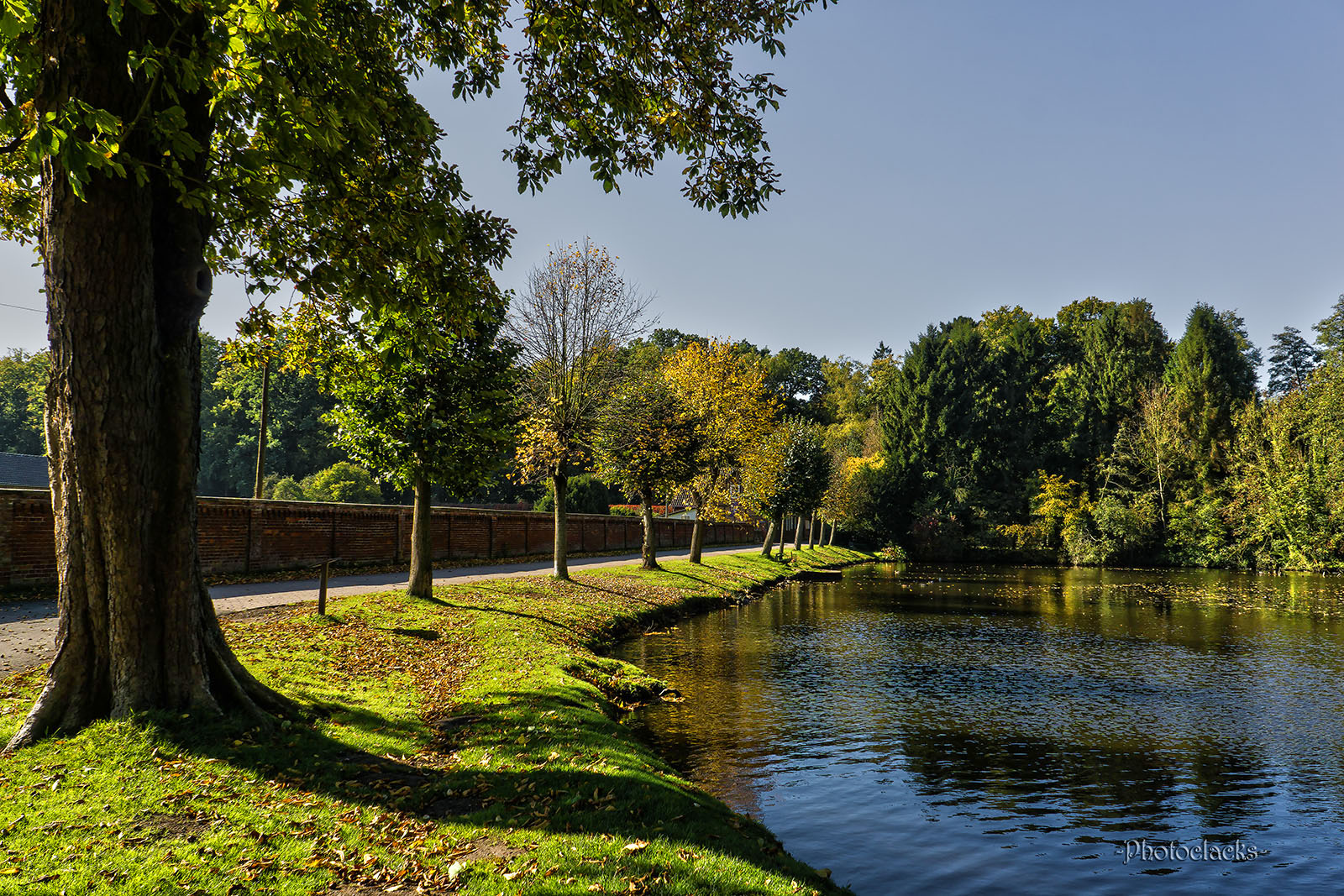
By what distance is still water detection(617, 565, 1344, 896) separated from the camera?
814cm

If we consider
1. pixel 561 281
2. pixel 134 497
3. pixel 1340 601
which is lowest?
pixel 1340 601

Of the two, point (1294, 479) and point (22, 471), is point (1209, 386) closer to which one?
point (1294, 479)

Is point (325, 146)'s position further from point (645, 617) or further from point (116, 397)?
point (645, 617)

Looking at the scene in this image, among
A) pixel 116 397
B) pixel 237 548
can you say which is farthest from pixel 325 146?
pixel 237 548

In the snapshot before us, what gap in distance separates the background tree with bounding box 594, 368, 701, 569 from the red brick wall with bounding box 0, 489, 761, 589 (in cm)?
618

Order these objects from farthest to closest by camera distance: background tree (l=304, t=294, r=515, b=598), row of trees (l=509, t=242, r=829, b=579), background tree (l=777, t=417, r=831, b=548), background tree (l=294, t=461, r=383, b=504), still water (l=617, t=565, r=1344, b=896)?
background tree (l=777, t=417, r=831, b=548) → background tree (l=294, t=461, r=383, b=504) → row of trees (l=509, t=242, r=829, b=579) → background tree (l=304, t=294, r=515, b=598) → still water (l=617, t=565, r=1344, b=896)

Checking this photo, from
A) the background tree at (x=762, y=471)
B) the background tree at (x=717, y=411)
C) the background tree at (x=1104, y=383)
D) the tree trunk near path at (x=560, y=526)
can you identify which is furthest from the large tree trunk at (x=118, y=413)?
the background tree at (x=1104, y=383)

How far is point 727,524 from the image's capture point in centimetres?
6238

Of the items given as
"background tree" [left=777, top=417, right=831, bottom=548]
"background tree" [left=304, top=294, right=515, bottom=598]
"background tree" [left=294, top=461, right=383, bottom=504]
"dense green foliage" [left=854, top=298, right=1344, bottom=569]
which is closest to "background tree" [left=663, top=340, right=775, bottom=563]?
"background tree" [left=777, top=417, right=831, bottom=548]

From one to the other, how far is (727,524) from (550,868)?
57.2m

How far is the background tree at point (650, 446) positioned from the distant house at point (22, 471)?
33.0 metres

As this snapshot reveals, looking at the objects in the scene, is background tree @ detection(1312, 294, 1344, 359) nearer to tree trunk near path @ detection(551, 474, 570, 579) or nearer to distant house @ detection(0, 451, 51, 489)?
tree trunk near path @ detection(551, 474, 570, 579)

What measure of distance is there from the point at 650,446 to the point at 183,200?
22876 millimetres

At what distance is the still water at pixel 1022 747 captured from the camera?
8.14 meters
